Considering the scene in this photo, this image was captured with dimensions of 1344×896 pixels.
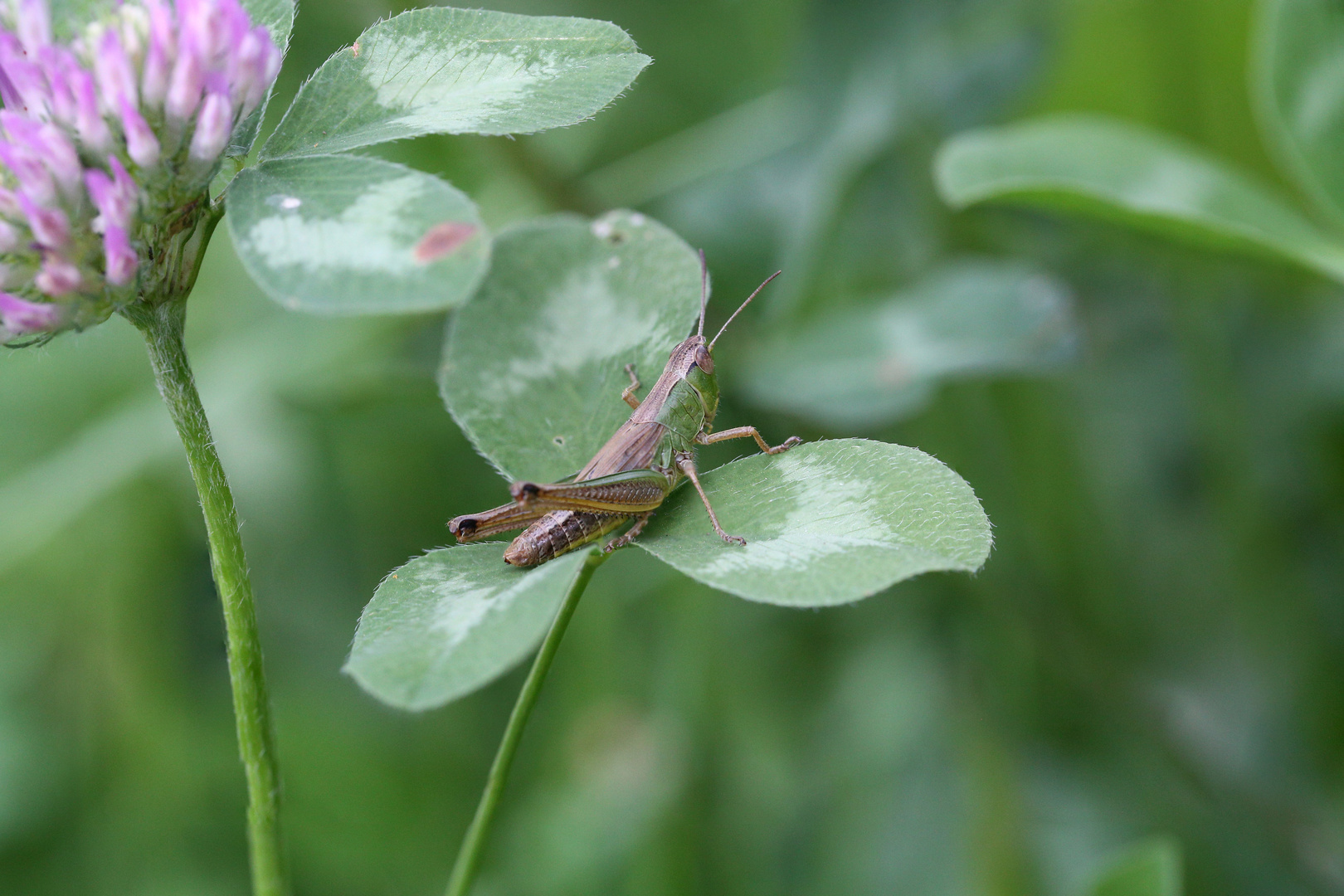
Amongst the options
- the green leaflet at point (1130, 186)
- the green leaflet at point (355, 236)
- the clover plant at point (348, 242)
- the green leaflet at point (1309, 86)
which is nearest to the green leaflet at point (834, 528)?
the clover plant at point (348, 242)

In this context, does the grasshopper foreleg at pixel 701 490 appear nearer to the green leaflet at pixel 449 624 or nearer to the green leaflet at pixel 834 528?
the green leaflet at pixel 834 528

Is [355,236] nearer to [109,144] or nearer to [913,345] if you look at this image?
[109,144]

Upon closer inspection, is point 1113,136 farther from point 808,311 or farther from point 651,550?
point 651,550

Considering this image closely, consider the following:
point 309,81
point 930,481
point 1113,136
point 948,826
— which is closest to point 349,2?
point 309,81

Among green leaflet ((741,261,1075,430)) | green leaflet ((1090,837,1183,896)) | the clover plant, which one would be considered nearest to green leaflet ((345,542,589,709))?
the clover plant

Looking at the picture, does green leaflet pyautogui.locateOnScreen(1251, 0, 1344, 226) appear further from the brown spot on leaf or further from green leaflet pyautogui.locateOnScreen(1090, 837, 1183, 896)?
the brown spot on leaf

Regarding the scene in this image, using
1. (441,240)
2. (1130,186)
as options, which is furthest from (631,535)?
(1130,186)
